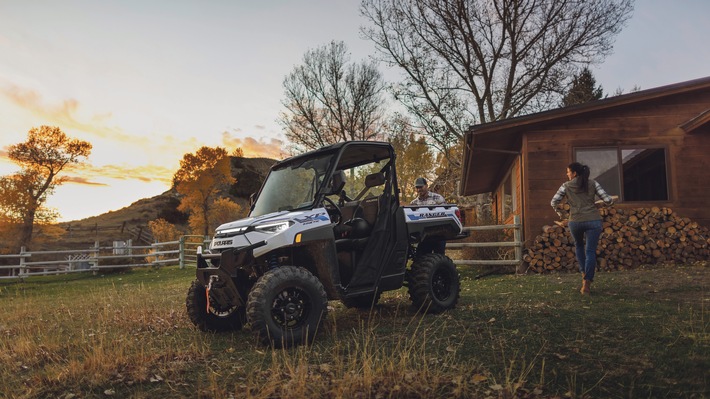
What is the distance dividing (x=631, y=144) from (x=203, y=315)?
11162mm

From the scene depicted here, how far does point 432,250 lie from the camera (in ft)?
26.3

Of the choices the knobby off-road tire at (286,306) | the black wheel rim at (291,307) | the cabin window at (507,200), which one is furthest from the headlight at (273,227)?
the cabin window at (507,200)

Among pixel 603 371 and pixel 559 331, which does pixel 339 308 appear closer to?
pixel 559 331

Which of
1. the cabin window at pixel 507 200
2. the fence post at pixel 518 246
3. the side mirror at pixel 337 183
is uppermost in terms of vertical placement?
the cabin window at pixel 507 200

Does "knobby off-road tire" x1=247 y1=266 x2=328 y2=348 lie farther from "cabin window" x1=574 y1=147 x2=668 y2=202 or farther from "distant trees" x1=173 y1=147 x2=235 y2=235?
"distant trees" x1=173 y1=147 x2=235 y2=235

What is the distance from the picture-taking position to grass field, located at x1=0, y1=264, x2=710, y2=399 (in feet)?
13.4

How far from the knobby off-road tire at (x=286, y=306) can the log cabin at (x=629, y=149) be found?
29.2 ft

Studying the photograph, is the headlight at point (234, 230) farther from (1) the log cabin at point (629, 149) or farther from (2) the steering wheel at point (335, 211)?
(1) the log cabin at point (629, 149)

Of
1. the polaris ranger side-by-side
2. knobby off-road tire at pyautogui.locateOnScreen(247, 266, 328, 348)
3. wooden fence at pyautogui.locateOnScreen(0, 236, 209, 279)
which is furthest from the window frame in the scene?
wooden fence at pyautogui.locateOnScreen(0, 236, 209, 279)

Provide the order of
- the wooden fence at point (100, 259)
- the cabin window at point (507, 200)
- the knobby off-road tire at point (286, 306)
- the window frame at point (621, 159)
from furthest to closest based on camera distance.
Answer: the wooden fence at point (100, 259) < the cabin window at point (507, 200) < the window frame at point (621, 159) < the knobby off-road tire at point (286, 306)

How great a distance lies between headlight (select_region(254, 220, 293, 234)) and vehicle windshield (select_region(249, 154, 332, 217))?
504mm

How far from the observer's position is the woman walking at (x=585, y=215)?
793 centimetres

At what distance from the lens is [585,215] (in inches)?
313

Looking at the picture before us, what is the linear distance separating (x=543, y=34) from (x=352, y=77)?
45.1ft
